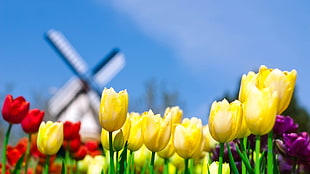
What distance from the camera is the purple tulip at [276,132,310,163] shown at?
2.18m

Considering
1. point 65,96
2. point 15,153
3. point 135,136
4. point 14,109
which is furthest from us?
point 65,96

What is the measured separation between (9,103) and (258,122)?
5.33 feet

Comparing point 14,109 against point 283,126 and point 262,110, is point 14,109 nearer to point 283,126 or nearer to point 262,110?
point 283,126

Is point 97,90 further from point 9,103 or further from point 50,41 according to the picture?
point 9,103

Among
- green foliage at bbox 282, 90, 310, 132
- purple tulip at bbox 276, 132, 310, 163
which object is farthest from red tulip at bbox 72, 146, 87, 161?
green foliage at bbox 282, 90, 310, 132

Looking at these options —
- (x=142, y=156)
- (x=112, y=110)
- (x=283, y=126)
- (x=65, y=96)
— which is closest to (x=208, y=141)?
(x=142, y=156)

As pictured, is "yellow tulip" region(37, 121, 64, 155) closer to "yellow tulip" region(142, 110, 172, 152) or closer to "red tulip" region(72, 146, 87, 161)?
"yellow tulip" region(142, 110, 172, 152)

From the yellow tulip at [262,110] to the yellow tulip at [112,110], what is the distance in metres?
0.47

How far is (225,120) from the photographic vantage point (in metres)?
1.55

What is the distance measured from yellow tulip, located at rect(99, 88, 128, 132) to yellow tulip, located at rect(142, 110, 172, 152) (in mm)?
129

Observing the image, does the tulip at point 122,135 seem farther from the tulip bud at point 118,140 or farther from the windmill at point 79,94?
the windmill at point 79,94

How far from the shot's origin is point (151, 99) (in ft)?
106

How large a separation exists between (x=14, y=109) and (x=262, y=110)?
5.37 feet

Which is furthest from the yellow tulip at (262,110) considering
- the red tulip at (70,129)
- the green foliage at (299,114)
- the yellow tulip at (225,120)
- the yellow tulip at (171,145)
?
the green foliage at (299,114)
